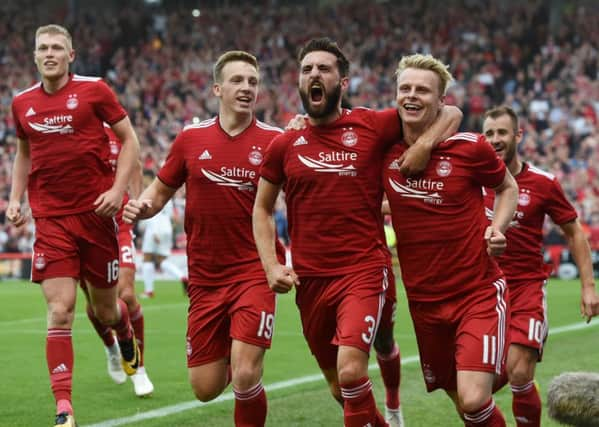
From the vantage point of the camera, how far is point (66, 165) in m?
8.55

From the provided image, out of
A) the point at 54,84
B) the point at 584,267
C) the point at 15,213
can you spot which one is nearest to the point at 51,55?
the point at 54,84

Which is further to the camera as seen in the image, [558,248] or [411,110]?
[558,248]

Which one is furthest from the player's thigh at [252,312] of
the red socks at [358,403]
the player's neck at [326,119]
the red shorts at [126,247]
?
the red shorts at [126,247]

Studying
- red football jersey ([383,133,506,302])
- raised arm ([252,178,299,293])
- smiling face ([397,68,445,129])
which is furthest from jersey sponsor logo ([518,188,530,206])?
raised arm ([252,178,299,293])

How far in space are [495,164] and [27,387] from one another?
5407 millimetres

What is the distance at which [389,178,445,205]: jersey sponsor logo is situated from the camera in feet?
22.0

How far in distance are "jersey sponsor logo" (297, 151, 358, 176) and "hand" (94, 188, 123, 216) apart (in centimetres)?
193

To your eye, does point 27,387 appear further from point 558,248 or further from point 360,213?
point 558,248

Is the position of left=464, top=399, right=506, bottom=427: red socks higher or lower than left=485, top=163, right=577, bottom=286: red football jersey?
lower

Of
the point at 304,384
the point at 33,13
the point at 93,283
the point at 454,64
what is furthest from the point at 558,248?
the point at 33,13

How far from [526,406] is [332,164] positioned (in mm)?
2069

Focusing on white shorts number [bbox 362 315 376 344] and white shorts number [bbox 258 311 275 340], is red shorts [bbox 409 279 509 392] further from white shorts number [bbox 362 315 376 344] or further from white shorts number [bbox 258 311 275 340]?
white shorts number [bbox 258 311 275 340]

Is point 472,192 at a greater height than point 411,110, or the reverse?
point 411,110

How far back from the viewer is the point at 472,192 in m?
6.77
